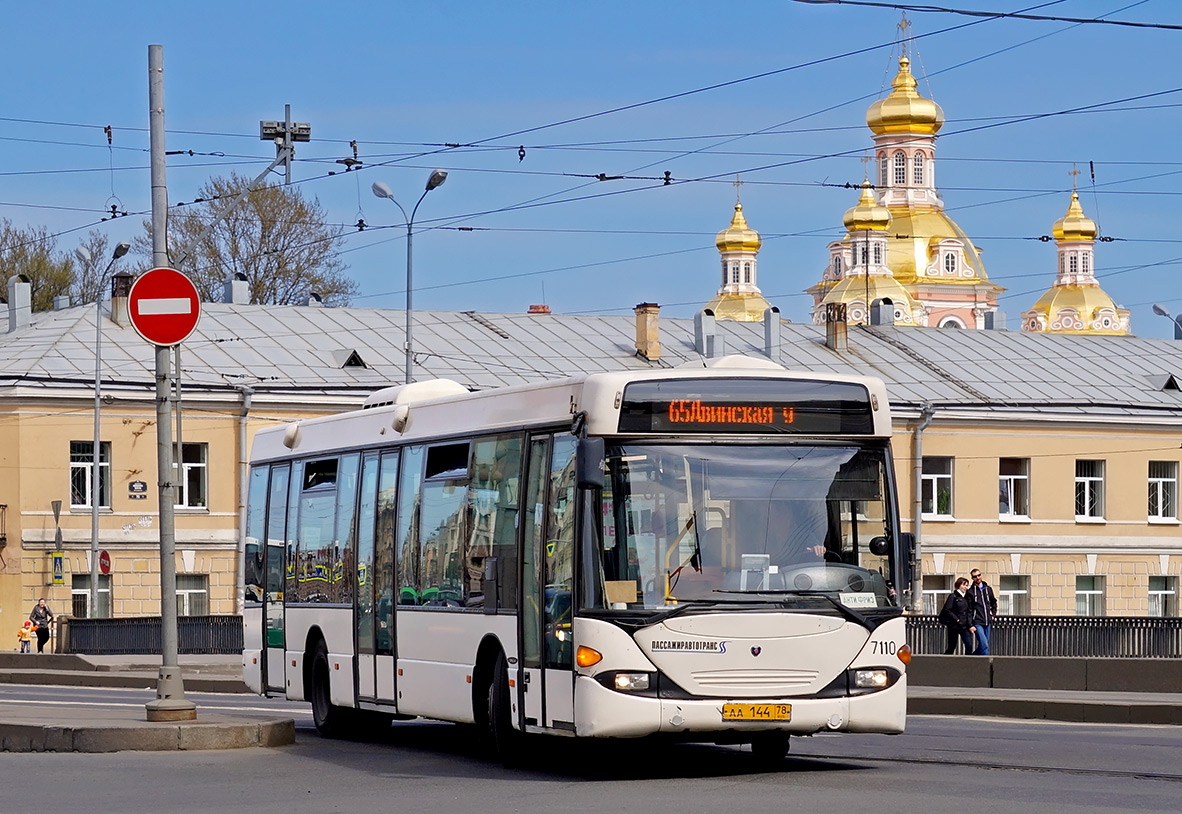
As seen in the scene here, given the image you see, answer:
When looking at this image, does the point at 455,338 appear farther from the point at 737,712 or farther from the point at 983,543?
the point at 737,712

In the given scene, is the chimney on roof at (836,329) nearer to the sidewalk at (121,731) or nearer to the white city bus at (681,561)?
the sidewalk at (121,731)

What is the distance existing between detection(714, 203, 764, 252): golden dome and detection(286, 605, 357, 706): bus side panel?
423 ft

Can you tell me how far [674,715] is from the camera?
41.8 ft

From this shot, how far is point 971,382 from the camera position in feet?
193

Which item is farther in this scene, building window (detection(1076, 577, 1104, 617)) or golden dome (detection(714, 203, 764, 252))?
golden dome (detection(714, 203, 764, 252))

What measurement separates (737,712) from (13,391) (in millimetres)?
38032

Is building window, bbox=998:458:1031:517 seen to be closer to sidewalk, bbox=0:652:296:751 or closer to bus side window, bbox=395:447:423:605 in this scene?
sidewalk, bbox=0:652:296:751

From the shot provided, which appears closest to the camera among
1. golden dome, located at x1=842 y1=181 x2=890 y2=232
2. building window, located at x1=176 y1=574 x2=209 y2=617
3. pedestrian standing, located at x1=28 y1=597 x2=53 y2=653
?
pedestrian standing, located at x1=28 y1=597 x2=53 y2=653

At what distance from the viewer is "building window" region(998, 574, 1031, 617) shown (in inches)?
2232

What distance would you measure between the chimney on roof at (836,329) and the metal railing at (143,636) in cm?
2621

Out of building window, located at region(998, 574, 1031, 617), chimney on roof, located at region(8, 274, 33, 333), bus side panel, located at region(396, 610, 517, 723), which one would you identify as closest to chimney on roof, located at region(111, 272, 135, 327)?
chimney on roof, located at region(8, 274, 33, 333)

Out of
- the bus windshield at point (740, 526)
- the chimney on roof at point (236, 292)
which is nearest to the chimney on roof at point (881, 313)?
the chimney on roof at point (236, 292)

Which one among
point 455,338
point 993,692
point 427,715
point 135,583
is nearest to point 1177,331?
point 455,338

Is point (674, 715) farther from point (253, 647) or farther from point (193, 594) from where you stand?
point (193, 594)
